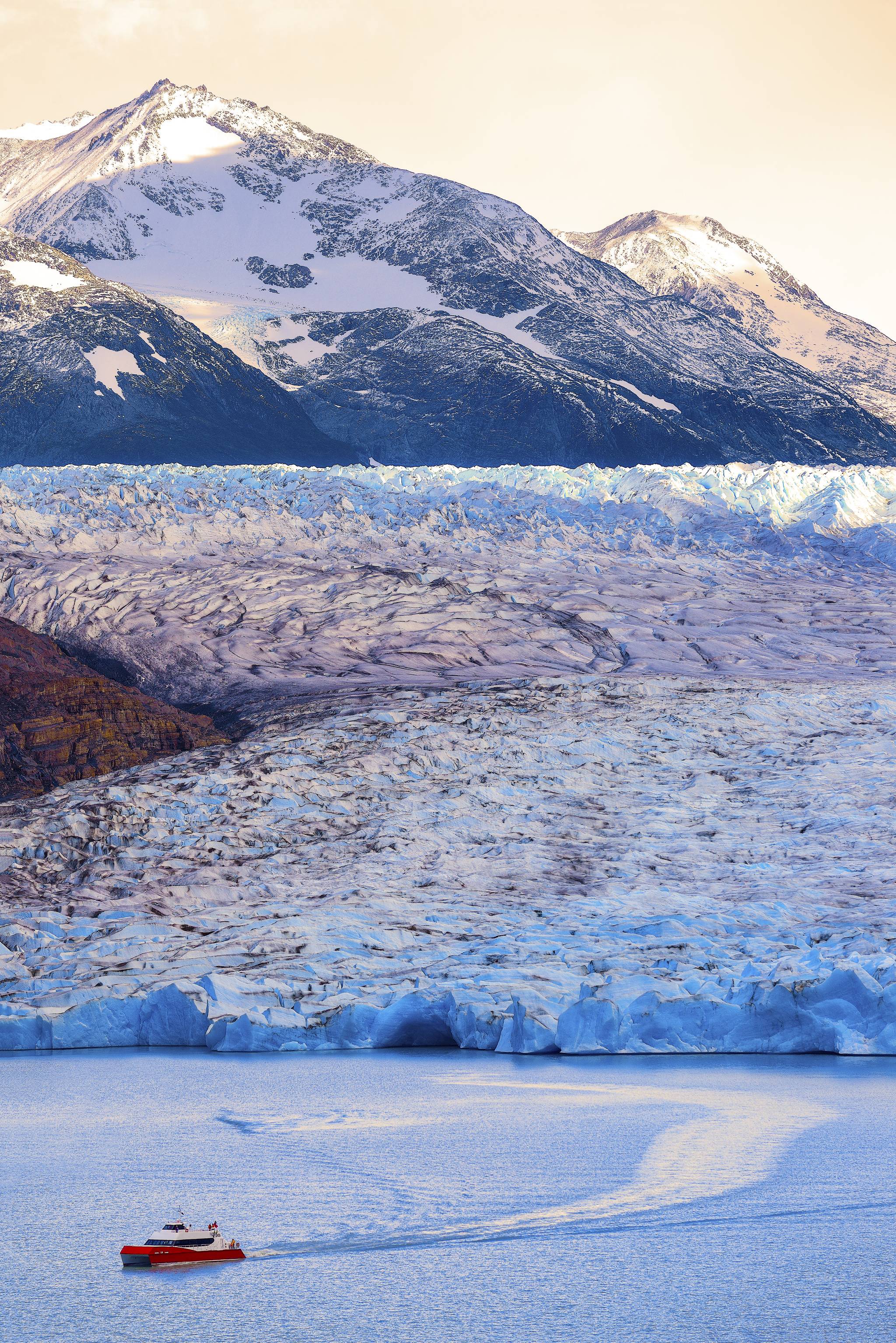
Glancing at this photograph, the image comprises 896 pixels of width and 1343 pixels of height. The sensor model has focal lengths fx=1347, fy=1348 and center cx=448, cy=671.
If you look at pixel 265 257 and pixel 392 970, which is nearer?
pixel 392 970

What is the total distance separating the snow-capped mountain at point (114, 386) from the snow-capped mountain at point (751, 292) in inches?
1767

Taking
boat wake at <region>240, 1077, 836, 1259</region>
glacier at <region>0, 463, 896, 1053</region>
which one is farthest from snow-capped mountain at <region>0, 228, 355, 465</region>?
boat wake at <region>240, 1077, 836, 1259</region>

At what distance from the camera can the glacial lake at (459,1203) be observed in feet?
13.1

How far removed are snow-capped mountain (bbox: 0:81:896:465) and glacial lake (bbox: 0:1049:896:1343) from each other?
64.5m

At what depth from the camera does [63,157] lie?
129 meters

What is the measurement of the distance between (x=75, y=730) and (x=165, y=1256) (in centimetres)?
1252

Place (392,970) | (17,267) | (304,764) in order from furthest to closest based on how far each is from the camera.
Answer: (17,267) < (304,764) < (392,970)

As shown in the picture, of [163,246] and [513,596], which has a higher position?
[163,246]

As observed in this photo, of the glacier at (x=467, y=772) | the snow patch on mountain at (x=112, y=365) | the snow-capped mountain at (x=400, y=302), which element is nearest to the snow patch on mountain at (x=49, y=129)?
the snow-capped mountain at (x=400, y=302)

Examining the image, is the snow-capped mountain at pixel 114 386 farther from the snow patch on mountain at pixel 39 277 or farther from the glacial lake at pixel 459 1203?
the glacial lake at pixel 459 1203

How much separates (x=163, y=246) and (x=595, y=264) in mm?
33654

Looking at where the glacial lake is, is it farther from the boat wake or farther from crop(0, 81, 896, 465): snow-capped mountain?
crop(0, 81, 896, 465): snow-capped mountain

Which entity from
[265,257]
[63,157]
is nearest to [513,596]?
[265,257]

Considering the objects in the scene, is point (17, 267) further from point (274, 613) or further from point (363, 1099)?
point (363, 1099)
